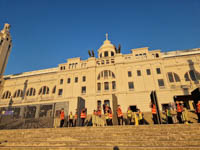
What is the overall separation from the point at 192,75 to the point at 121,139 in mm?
28099

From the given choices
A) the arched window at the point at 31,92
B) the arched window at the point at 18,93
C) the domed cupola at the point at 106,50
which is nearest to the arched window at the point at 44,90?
the arched window at the point at 31,92

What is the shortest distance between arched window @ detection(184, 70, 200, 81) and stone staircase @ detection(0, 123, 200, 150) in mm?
23676

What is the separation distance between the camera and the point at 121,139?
8.30m

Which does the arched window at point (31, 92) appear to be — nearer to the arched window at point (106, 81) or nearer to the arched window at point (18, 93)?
the arched window at point (18, 93)

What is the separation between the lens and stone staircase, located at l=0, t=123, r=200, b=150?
7.10m

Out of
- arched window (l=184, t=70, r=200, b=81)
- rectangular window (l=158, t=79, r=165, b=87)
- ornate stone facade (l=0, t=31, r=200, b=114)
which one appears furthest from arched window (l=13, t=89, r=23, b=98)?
arched window (l=184, t=70, r=200, b=81)

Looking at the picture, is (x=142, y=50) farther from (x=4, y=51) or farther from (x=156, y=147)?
(x=4, y=51)

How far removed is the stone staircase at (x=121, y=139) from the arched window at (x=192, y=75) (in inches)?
932

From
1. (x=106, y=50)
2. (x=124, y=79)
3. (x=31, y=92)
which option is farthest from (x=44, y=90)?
(x=124, y=79)

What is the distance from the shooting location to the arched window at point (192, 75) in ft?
94.9

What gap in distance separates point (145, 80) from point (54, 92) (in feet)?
75.0

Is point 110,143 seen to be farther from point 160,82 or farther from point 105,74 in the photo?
point 105,74

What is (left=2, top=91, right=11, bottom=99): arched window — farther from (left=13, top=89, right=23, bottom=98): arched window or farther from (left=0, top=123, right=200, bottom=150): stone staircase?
(left=0, top=123, right=200, bottom=150): stone staircase

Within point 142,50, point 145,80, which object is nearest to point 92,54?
point 142,50
